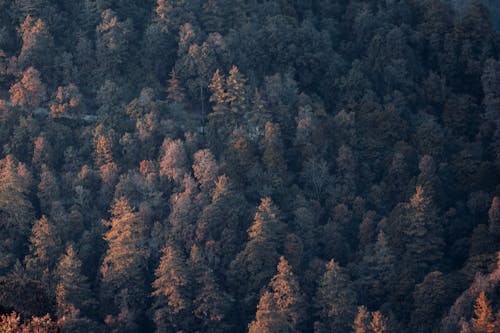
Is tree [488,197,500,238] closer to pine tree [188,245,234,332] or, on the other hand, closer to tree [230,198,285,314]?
tree [230,198,285,314]

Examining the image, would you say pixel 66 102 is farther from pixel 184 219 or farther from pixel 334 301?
pixel 334 301

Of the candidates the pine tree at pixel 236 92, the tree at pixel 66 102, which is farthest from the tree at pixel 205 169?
the tree at pixel 66 102

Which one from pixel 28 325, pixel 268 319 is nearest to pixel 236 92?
pixel 268 319

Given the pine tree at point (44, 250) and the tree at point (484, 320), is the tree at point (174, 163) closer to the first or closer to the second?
the pine tree at point (44, 250)

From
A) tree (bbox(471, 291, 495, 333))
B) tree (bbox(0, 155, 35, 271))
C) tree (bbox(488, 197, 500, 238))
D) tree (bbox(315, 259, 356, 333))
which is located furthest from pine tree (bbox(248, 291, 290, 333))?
tree (bbox(0, 155, 35, 271))

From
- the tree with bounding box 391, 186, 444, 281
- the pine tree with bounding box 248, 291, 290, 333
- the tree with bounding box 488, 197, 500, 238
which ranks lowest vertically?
the pine tree with bounding box 248, 291, 290, 333

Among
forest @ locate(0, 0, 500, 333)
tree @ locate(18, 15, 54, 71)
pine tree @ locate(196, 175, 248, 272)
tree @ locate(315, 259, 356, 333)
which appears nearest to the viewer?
tree @ locate(315, 259, 356, 333)

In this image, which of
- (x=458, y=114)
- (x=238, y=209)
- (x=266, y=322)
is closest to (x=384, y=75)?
(x=458, y=114)
